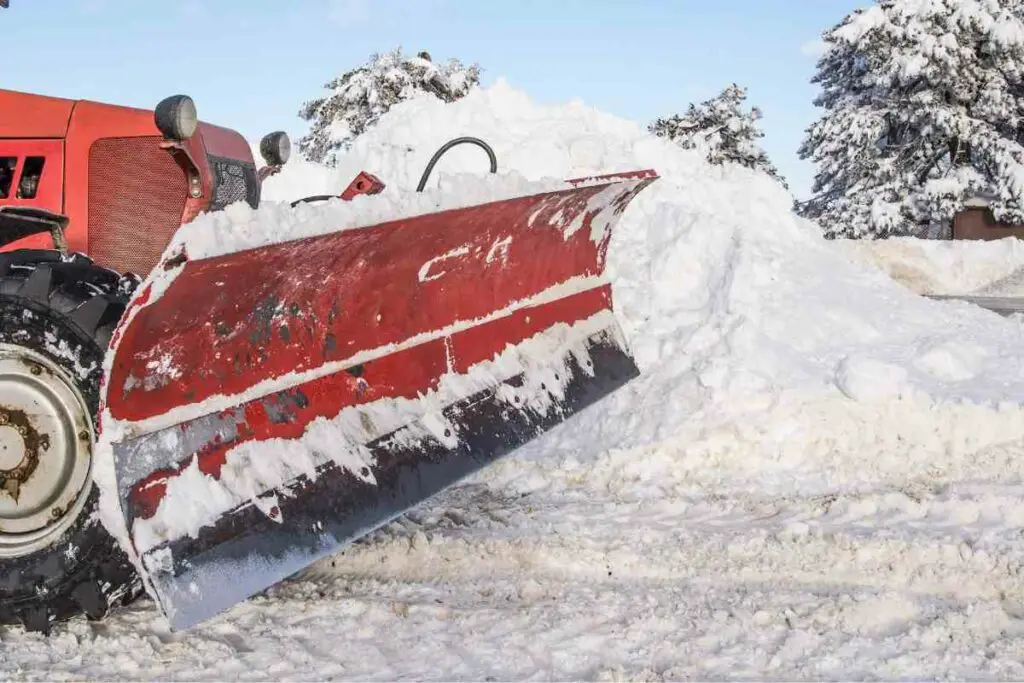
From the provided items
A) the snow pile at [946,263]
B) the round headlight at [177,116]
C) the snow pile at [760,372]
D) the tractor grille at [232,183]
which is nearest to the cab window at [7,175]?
the tractor grille at [232,183]

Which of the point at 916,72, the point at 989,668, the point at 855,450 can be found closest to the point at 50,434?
the point at 989,668

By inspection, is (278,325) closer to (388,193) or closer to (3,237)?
(388,193)

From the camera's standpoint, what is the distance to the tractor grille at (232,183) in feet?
14.7

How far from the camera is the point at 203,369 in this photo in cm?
318

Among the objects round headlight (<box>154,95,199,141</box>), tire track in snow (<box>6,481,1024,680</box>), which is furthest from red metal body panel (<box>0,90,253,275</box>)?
tire track in snow (<box>6,481,1024,680</box>)

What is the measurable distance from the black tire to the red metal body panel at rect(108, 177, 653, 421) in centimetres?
29

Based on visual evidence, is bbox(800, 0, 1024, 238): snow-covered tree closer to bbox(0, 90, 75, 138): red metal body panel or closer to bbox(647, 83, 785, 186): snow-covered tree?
bbox(647, 83, 785, 186): snow-covered tree

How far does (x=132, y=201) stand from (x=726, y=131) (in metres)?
24.5

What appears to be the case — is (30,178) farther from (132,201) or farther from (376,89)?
(376,89)

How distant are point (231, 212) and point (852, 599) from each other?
2.42 meters

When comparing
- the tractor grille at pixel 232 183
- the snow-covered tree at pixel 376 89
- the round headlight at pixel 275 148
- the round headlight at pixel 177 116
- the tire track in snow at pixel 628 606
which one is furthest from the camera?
the snow-covered tree at pixel 376 89

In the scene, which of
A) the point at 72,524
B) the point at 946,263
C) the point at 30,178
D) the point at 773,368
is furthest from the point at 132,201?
the point at 946,263

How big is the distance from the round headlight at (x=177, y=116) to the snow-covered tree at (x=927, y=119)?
2301 centimetres

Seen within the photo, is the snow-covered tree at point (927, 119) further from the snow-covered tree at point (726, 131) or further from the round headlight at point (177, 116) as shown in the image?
the round headlight at point (177, 116)
